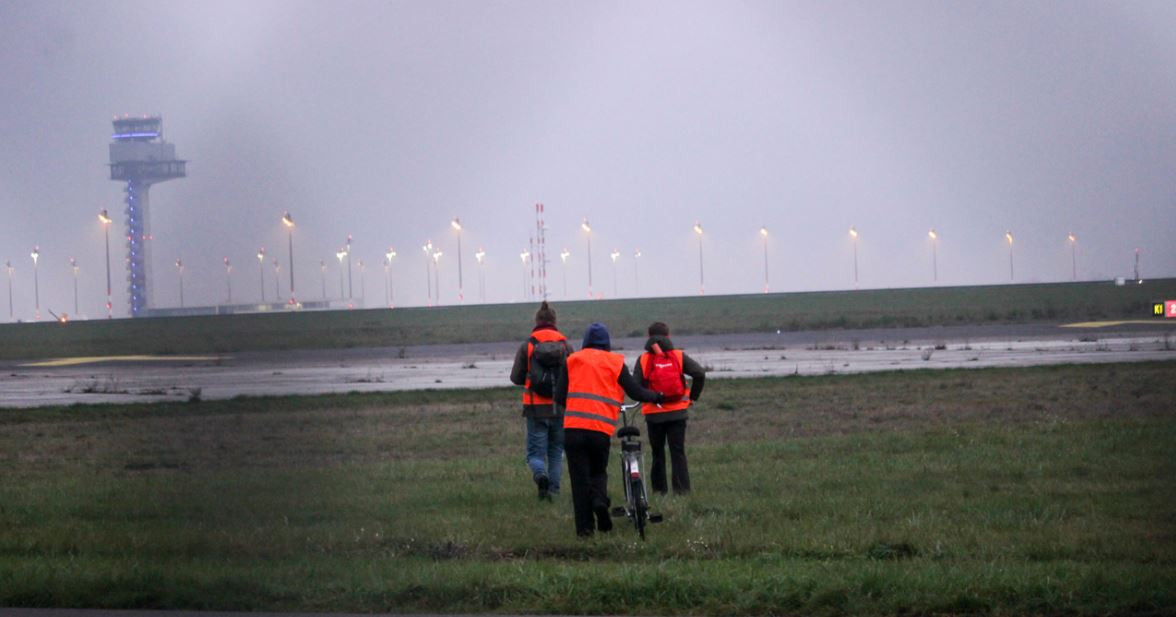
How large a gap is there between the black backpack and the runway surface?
10.5 meters

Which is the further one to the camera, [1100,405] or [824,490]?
[1100,405]

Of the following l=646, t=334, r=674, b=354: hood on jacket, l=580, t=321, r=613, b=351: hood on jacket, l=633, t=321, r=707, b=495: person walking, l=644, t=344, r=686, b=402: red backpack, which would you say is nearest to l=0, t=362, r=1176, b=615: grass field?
l=633, t=321, r=707, b=495: person walking

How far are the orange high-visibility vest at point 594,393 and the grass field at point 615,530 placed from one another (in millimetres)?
1096

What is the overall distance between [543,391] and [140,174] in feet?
18.8

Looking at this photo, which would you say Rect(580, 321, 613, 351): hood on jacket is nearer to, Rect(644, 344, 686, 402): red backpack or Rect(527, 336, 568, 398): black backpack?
Rect(527, 336, 568, 398): black backpack

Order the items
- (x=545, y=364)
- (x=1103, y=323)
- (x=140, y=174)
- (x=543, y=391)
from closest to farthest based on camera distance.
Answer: (x=140, y=174) → (x=545, y=364) → (x=543, y=391) → (x=1103, y=323)

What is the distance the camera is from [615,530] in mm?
11781

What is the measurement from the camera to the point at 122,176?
9062 millimetres

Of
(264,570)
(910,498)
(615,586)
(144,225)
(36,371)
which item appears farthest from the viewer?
(36,371)

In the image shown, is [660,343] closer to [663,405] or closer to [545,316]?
[663,405]

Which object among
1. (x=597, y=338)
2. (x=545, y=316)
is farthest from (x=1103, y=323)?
(x=597, y=338)

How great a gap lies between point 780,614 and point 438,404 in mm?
18773

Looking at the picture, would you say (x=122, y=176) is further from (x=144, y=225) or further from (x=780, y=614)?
(x=780, y=614)

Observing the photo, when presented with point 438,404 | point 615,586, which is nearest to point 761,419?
point 438,404
